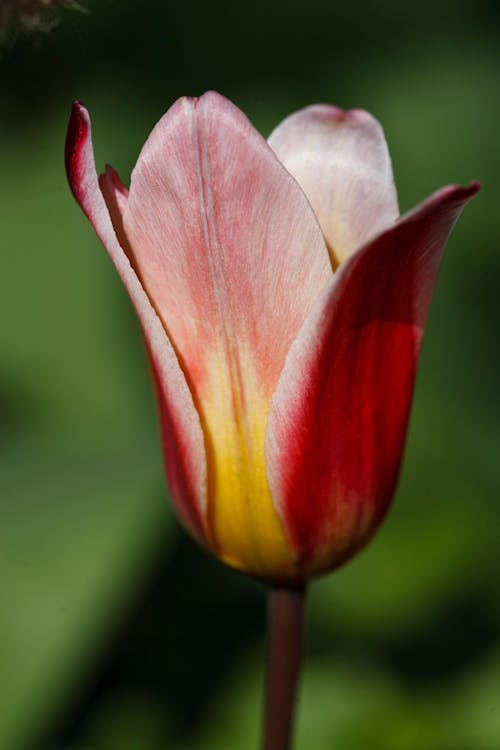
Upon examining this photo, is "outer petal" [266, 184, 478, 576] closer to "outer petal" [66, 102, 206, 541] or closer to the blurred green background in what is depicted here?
"outer petal" [66, 102, 206, 541]

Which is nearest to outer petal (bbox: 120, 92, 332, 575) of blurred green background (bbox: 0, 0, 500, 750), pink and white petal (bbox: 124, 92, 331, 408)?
pink and white petal (bbox: 124, 92, 331, 408)

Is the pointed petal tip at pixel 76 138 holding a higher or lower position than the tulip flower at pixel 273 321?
higher

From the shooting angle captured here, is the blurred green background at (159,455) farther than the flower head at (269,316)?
Yes

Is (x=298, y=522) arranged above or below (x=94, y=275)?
above

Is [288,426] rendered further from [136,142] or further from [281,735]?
[136,142]

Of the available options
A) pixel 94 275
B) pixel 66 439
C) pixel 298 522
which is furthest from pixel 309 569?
pixel 94 275

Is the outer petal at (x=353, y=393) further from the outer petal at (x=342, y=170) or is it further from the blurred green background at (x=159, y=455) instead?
the blurred green background at (x=159, y=455)

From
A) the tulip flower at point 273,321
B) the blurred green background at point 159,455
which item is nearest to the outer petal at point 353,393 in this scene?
the tulip flower at point 273,321
